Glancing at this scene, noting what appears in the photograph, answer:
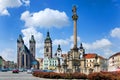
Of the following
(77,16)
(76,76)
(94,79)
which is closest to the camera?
(94,79)

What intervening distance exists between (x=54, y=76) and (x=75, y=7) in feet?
98.4

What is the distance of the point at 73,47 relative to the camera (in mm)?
67438

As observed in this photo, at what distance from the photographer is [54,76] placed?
141 ft

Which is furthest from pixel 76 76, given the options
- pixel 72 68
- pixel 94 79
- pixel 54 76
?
pixel 72 68

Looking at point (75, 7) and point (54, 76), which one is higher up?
point (75, 7)

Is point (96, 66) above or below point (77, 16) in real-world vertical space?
below

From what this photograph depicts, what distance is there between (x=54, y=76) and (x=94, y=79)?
14.3 meters

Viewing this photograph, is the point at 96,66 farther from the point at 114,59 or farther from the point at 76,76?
the point at 114,59

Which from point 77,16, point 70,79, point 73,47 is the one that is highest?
point 77,16

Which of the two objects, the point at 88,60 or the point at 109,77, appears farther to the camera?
the point at 88,60

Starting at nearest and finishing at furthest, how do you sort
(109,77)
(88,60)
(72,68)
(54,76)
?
(109,77) < (54,76) < (72,68) < (88,60)

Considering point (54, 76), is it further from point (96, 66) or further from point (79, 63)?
point (79, 63)

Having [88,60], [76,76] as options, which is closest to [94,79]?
[76,76]

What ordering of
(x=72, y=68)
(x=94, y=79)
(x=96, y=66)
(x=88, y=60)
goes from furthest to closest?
(x=88, y=60), (x=72, y=68), (x=96, y=66), (x=94, y=79)
